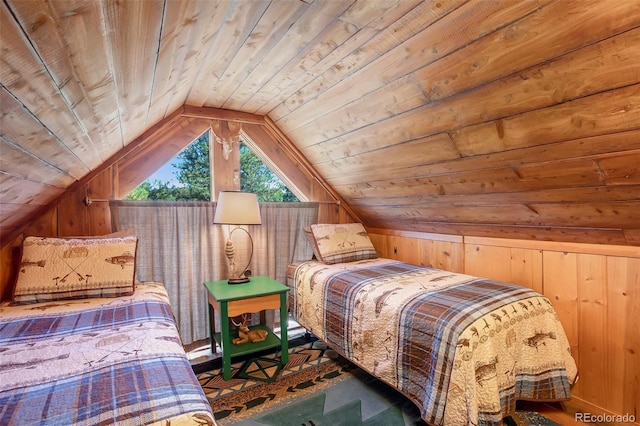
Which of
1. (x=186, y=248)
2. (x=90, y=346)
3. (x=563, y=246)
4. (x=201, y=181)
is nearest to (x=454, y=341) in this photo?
(x=563, y=246)

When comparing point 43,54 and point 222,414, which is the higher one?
point 43,54

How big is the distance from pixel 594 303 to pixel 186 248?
2.76 m

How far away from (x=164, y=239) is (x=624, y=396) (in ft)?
10.0

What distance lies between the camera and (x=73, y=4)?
1.98 feet

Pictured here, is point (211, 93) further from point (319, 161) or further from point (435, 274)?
point (435, 274)

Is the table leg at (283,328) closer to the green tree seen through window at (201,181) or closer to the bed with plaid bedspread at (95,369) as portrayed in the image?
the bed with plaid bedspread at (95,369)

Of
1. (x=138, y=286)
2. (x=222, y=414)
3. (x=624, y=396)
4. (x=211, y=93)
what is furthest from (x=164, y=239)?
(x=624, y=396)

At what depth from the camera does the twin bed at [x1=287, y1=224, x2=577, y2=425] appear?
1.46 metres

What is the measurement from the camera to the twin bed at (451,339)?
4.78ft

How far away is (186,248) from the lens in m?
2.64

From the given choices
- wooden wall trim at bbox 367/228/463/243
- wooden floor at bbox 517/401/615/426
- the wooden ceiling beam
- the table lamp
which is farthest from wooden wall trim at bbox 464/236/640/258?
the wooden ceiling beam

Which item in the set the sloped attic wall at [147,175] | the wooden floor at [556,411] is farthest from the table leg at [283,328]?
the wooden floor at [556,411]

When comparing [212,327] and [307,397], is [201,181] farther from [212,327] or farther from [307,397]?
[307,397]

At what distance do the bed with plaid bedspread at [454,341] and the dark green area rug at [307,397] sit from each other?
7.1 inches
